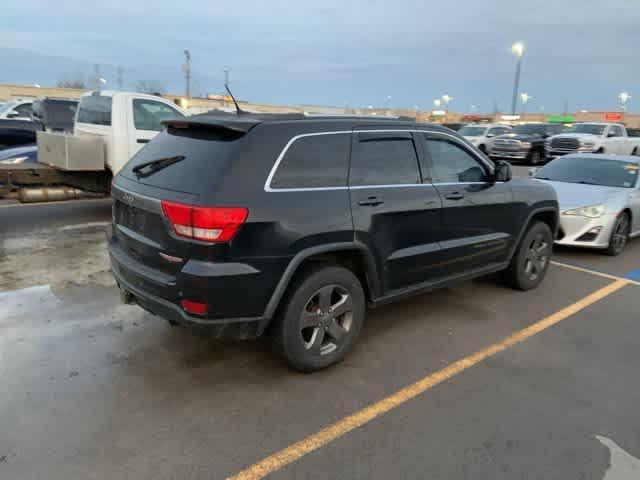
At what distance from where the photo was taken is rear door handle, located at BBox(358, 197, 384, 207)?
3628 millimetres

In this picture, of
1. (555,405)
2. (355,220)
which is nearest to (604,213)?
(555,405)

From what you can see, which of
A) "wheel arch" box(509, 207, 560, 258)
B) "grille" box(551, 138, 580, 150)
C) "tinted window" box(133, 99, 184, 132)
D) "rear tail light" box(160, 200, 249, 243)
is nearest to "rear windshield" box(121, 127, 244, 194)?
"rear tail light" box(160, 200, 249, 243)

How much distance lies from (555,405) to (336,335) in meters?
1.54

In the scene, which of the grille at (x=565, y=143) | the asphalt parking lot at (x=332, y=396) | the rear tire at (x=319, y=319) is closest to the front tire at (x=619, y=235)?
the asphalt parking lot at (x=332, y=396)

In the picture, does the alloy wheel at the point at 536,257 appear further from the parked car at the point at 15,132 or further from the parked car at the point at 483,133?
the parked car at the point at 483,133

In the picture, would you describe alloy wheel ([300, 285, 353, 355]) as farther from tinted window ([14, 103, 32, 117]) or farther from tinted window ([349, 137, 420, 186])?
tinted window ([14, 103, 32, 117])

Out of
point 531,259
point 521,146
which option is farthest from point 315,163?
point 521,146

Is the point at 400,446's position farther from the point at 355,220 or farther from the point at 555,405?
the point at 355,220

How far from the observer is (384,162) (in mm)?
3922

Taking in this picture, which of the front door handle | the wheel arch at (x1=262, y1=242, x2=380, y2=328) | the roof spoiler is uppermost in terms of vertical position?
the roof spoiler

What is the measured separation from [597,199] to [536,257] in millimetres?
2249

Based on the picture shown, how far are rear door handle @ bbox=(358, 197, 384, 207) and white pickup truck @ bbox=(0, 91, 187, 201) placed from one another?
513 centimetres

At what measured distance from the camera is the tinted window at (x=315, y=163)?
3.31 metres

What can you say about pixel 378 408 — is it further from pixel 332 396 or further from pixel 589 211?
pixel 589 211
